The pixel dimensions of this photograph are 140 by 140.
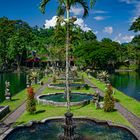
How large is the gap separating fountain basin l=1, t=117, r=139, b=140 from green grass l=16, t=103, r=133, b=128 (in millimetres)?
1309

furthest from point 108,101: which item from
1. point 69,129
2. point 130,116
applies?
point 69,129

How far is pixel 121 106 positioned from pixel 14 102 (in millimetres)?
11328

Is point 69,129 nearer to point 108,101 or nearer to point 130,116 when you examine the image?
point 130,116

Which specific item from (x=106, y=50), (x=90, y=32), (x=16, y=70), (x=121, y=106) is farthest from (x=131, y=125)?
(x=90, y=32)

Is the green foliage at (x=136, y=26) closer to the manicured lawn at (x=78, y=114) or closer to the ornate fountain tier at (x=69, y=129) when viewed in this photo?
the manicured lawn at (x=78, y=114)

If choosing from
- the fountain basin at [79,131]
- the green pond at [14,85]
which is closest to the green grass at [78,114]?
the fountain basin at [79,131]

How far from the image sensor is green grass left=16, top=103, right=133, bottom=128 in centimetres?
2522

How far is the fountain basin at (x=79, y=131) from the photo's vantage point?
20688 mm

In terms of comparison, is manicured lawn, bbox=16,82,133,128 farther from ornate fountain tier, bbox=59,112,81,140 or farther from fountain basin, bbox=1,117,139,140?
ornate fountain tier, bbox=59,112,81,140

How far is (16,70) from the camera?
95875mm

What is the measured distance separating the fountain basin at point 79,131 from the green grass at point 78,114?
131cm

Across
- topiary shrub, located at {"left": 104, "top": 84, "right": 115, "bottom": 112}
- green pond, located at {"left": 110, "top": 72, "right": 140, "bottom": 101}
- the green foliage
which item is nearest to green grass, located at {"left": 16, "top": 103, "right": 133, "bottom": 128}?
topiary shrub, located at {"left": 104, "top": 84, "right": 115, "bottom": 112}

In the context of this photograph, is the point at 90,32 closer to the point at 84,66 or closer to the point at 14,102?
the point at 84,66

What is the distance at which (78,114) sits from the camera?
27.6 metres
